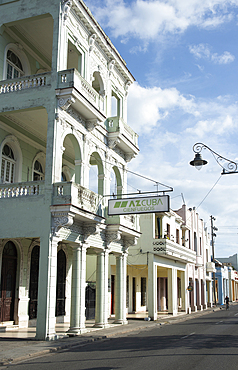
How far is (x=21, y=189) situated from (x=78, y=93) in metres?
4.51

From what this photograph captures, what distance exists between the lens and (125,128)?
22438mm

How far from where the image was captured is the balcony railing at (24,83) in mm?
16359

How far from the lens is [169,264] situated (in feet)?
103

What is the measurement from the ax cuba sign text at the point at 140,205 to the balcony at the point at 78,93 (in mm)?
4068

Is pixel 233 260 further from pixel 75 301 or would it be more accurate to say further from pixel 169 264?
pixel 75 301

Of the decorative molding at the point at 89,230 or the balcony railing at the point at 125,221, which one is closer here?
the decorative molding at the point at 89,230

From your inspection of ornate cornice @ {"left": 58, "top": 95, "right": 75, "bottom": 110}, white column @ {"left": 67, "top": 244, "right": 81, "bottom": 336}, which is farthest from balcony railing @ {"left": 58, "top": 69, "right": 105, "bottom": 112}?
white column @ {"left": 67, "top": 244, "right": 81, "bottom": 336}

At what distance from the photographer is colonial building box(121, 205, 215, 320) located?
28.0 meters

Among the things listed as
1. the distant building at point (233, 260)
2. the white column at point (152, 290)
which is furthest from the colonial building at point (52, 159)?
the distant building at point (233, 260)

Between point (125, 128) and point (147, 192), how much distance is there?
617 cm

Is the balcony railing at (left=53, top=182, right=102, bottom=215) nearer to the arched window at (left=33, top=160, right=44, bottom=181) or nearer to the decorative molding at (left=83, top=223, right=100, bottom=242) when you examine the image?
the decorative molding at (left=83, top=223, right=100, bottom=242)

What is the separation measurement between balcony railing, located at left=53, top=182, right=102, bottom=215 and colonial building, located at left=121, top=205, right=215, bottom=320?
1098cm

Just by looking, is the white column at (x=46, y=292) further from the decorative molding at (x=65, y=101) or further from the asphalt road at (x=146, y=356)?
the decorative molding at (x=65, y=101)

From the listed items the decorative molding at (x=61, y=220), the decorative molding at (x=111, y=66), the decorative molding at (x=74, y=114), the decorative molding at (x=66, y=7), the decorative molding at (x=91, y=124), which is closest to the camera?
the decorative molding at (x=61, y=220)
